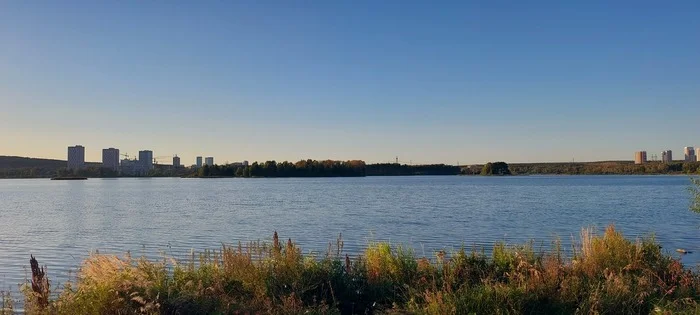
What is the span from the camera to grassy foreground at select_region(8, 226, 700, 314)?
8.67m

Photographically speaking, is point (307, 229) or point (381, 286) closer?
point (381, 286)

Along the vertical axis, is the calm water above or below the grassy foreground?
below

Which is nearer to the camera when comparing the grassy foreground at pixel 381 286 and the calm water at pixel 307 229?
the grassy foreground at pixel 381 286

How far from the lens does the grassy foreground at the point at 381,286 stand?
28.5 feet

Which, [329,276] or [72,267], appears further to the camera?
[72,267]

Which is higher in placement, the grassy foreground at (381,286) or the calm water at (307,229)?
the grassy foreground at (381,286)

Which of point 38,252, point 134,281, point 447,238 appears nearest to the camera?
point 134,281

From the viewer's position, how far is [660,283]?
398 inches

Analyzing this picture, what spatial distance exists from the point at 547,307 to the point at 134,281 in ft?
21.2

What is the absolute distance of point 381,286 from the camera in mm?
10594

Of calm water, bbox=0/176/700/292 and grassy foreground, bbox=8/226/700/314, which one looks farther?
calm water, bbox=0/176/700/292

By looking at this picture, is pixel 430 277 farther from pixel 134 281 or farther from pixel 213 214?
pixel 213 214

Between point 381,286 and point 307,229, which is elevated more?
point 381,286

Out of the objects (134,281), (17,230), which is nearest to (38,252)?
(17,230)
